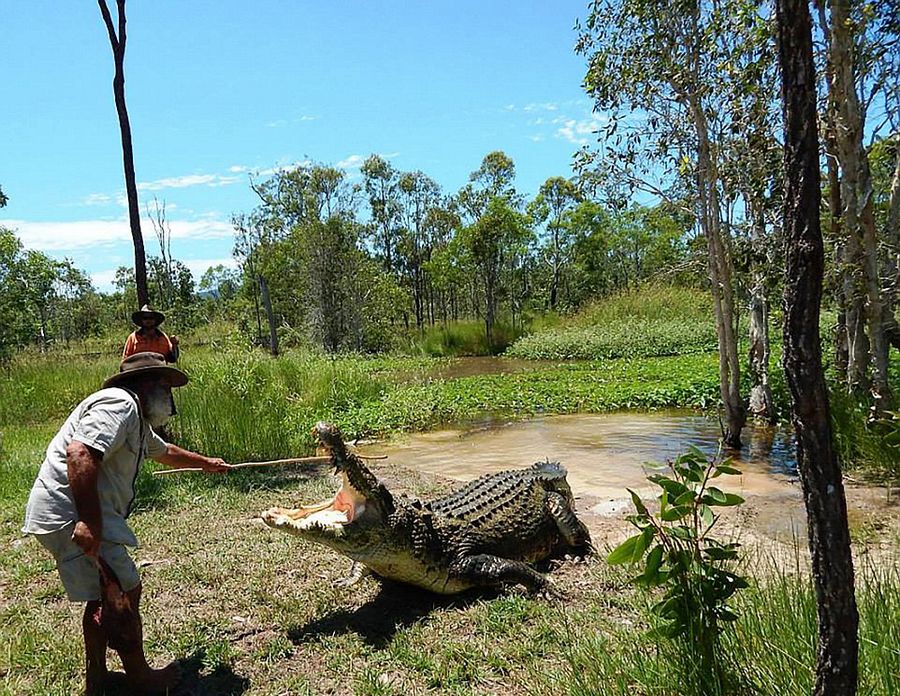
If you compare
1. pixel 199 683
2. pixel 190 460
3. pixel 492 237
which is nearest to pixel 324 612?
pixel 199 683

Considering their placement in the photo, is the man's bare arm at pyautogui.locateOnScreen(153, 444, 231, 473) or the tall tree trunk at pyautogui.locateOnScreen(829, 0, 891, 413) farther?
the tall tree trunk at pyautogui.locateOnScreen(829, 0, 891, 413)

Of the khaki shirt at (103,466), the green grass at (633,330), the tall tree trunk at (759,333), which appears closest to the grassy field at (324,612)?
the khaki shirt at (103,466)

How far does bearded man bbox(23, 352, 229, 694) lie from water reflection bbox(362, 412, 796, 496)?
13.9 ft

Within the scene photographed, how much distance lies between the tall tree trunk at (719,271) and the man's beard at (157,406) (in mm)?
5739

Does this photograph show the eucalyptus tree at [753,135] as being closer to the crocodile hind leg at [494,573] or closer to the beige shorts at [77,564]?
the crocodile hind leg at [494,573]

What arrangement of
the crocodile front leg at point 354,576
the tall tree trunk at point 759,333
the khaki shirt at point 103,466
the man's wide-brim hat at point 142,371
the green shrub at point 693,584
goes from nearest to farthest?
the green shrub at point 693,584 → the khaki shirt at point 103,466 → the man's wide-brim hat at point 142,371 → the crocodile front leg at point 354,576 → the tall tree trunk at point 759,333

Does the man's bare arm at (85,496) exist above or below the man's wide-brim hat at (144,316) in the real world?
below

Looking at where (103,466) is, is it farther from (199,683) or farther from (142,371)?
(199,683)

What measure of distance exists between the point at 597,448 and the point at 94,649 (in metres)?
6.24

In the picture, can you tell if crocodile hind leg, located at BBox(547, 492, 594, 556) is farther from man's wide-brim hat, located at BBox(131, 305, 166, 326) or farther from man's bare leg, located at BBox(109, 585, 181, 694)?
man's wide-brim hat, located at BBox(131, 305, 166, 326)

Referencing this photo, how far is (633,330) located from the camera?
70.1ft

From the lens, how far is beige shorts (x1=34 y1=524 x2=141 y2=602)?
2.69 metres

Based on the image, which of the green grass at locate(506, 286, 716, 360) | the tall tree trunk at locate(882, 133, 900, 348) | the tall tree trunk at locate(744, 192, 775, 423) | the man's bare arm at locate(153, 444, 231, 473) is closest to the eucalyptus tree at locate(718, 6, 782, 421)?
the tall tree trunk at locate(744, 192, 775, 423)

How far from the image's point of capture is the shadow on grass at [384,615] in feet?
10.9
